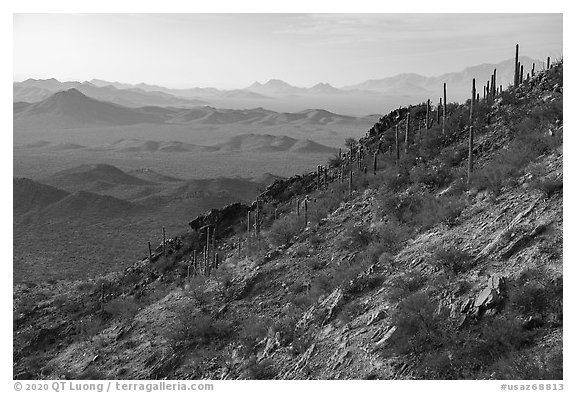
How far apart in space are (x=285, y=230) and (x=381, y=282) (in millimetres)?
7491

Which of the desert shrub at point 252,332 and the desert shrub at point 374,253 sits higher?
the desert shrub at point 374,253

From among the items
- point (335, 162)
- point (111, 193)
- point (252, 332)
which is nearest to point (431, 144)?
point (335, 162)

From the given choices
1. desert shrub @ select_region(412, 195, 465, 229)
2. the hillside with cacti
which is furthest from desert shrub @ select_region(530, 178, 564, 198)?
desert shrub @ select_region(412, 195, 465, 229)

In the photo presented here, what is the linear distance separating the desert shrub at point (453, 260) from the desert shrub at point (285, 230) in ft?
25.9

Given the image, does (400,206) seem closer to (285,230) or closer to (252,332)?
(285,230)

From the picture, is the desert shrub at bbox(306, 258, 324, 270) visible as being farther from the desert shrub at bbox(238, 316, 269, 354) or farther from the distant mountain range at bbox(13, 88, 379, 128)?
the distant mountain range at bbox(13, 88, 379, 128)

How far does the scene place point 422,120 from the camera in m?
22.7

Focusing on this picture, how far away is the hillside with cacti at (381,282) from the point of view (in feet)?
28.9

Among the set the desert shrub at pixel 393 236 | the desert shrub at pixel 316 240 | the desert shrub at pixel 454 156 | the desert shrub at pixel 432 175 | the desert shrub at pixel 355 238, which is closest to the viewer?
the desert shrub at pixel 393 236

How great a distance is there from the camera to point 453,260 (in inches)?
409

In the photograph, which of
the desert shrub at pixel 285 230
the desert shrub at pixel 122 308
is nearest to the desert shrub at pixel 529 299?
the desert shrub at pixel 285 230

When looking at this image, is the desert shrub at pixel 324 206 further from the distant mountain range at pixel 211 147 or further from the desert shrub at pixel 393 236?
the distant mountain range at pixel 211 147

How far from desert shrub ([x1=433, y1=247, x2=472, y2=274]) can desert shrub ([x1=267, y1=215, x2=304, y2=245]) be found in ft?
25.9

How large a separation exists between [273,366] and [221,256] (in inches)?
424
